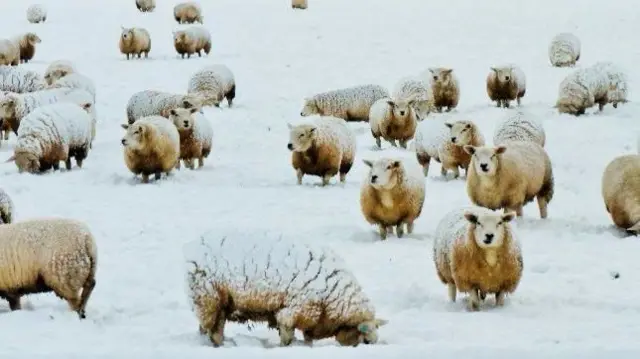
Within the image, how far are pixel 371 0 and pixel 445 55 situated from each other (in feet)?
35.0

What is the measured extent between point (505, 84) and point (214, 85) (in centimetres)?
619

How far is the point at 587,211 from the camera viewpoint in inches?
530

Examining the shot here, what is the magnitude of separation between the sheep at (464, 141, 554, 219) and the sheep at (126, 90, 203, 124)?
26.2 ft

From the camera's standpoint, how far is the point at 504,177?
12367 millimetres

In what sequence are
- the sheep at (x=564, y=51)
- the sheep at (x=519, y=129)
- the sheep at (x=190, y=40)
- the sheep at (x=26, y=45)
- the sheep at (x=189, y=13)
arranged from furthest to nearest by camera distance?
the sheep at (x=189, y=13), the sheep at (x=190, y=40), the sheep at (x=26, y=45), the sheep at (x=564, y=51), the sheep at (x=519, y=129)

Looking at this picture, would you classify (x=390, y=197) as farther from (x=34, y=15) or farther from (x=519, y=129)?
(x=34, y=15)

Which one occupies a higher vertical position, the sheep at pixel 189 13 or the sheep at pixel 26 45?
the sheep at pixel 189 13

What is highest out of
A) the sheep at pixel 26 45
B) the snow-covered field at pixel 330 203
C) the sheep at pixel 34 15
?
the sheep at pixel 34 15

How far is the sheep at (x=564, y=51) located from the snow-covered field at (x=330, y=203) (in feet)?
1.41

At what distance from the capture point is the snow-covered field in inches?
304

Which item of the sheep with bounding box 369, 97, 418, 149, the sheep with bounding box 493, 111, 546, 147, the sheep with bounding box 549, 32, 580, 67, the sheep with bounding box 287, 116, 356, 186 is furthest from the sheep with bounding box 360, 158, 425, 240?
the sheep with bounding box 549, 32, 580, 67

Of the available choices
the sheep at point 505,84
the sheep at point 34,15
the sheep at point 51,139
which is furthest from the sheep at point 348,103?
the sheep at point 34,15

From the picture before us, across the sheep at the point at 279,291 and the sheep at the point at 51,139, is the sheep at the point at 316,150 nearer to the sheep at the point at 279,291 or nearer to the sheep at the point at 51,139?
the sheep at the point at 51,139

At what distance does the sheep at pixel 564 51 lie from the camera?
88.6 feet
